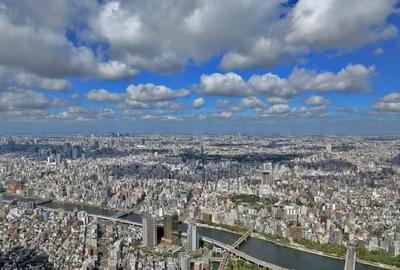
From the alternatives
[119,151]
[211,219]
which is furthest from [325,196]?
[119,151]

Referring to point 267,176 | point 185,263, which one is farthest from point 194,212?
point 267,176

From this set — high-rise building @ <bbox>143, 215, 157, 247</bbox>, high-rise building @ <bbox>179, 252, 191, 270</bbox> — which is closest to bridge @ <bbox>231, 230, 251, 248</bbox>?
high-rise building @ <bbox>143, 215, 157, 247</bbox>

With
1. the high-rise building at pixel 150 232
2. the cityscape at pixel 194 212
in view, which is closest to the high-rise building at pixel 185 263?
the cityscape at pixel 194 212

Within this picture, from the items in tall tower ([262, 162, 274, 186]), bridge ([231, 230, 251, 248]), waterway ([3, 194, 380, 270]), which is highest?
tall tower ([262, 162, 274, 186])

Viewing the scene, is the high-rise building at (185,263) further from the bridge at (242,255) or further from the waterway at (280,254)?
the waterway at (280,254)

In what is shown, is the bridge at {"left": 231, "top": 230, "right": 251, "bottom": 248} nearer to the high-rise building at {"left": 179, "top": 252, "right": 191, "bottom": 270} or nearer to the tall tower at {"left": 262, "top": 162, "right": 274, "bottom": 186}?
the high-rise building at {"left": 179, "top": 252, "right": 191, "bottom": 270}

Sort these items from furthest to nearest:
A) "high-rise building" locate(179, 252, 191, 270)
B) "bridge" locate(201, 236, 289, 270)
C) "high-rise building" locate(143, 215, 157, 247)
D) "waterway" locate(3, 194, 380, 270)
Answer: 1. "high-rise building" locate(143, 215, 157, 247)
2. "waterway" locate(3, 194, 380, 270)
3. "bridge" locate(201, 236, 289, 270)
4. "high-rise building" locate(179, 252, 191, 270)

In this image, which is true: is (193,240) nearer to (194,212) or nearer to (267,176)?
(194,212)

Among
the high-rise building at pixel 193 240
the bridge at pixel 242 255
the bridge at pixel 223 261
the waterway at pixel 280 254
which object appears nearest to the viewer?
the bridge at pixel 223 261

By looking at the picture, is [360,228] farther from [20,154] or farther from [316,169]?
[20,154]
